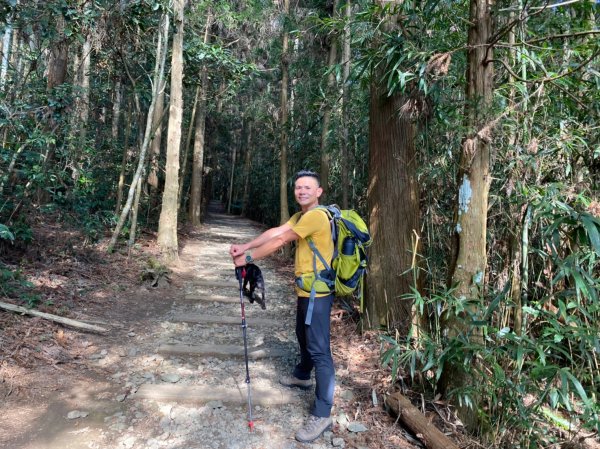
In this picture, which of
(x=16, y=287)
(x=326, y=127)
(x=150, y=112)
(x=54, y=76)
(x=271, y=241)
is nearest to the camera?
(x=271, y=241)

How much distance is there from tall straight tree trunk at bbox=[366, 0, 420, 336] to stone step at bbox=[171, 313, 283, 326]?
144cm

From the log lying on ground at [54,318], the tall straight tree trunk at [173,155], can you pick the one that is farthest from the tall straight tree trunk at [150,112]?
the log lying on ground at [54,318]

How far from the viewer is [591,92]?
3.58m

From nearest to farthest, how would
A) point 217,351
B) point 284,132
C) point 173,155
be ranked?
point 217,351, point 173,155, point 284,132

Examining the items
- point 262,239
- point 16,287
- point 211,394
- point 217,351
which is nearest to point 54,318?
point 16,287

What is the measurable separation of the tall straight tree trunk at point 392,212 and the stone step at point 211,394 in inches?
64.0

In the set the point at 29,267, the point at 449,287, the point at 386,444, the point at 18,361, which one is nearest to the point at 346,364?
the point at 386,444

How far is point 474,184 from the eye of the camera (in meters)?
3.02

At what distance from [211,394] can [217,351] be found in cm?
85

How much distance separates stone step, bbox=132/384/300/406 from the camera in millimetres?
3326

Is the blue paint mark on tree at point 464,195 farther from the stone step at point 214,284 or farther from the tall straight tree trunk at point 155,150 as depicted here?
the tall straight tree trunk at point 155,150

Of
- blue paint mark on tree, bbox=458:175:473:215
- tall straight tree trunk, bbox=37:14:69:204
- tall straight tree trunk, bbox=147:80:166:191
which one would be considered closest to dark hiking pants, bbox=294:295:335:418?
blue paint mark on tree, bbox=458:175:473:215

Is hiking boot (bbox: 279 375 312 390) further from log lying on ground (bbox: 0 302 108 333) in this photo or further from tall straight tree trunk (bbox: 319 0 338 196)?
tall straight tree trunk (bbox: 319 0 338 196)

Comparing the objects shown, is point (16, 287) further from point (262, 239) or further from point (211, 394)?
point (262, 239)
